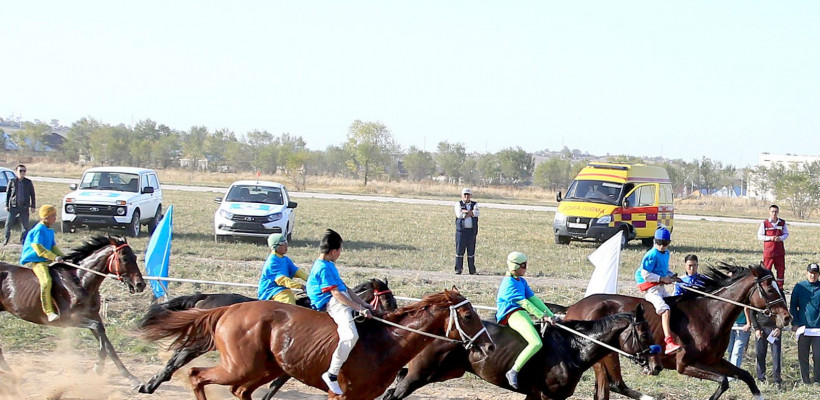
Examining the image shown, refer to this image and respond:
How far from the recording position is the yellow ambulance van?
24844 millimetres

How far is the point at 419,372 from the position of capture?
8.30 metres

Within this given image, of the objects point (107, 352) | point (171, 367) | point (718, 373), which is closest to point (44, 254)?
point (107, 352)

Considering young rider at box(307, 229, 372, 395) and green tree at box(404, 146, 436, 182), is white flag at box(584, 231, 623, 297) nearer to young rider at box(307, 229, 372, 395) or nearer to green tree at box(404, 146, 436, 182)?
young rider at box(307, 229, 372, 395)

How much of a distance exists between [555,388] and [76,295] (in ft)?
18.3

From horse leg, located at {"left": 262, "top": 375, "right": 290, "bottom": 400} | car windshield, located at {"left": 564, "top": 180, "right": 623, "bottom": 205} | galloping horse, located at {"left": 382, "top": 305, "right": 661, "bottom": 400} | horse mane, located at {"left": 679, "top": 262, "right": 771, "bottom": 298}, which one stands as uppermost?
car windshield, located at {"left": 564, "top": 180, "right": 623, "bottom": 205}

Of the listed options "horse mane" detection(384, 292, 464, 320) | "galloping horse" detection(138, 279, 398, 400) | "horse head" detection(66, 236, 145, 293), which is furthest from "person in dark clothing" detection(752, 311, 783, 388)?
"horse head" detection(66, 236, 145, 293)

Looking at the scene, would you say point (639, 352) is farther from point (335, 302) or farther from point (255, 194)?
point (255, 194)

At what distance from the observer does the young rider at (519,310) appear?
8117mm

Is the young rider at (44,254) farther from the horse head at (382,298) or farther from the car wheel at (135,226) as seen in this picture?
the car wheel at (135,226)

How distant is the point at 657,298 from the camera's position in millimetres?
9578

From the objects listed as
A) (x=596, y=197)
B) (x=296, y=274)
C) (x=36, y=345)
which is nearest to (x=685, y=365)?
(x=296, y=274)

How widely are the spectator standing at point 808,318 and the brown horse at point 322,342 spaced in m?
5.42

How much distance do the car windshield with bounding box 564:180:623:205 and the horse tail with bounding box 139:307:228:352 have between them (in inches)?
739

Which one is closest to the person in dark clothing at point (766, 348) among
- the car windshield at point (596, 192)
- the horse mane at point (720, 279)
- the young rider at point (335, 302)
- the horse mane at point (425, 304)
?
the horse mane at point (720, 279)
